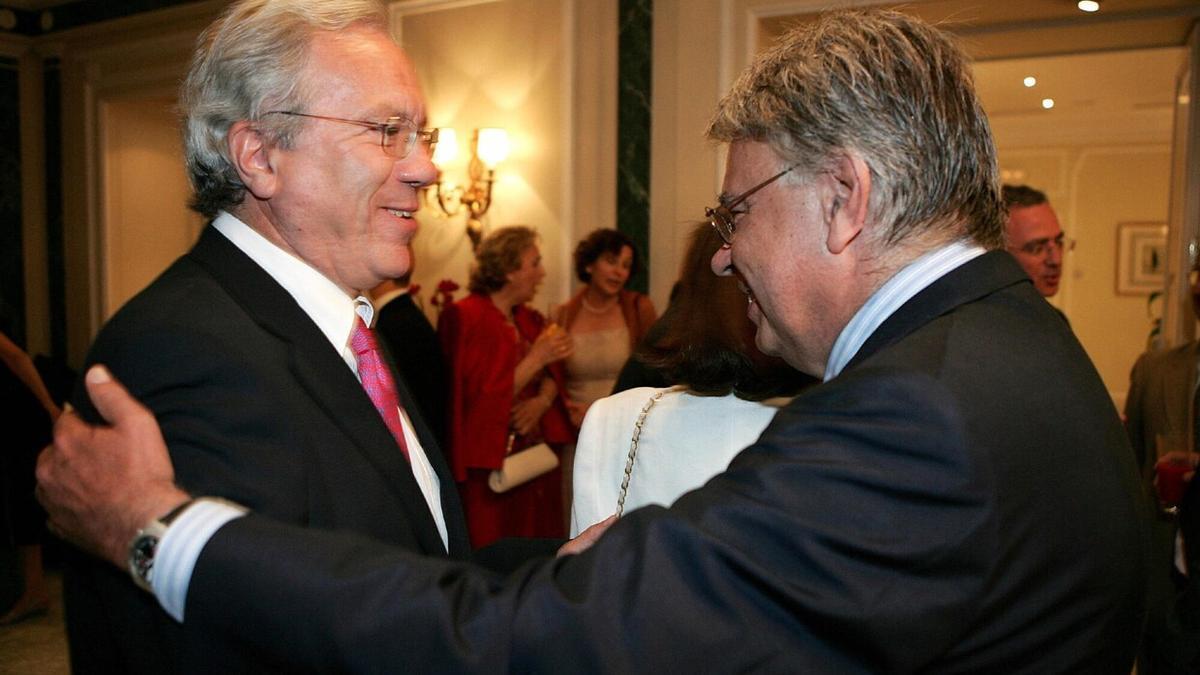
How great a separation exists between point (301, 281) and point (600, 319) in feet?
11.2

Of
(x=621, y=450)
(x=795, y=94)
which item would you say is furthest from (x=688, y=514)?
(x=621, y=450)

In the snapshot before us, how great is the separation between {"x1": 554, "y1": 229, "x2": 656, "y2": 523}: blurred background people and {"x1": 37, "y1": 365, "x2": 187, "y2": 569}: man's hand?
3520mm

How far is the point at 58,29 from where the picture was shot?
7590 millimetres

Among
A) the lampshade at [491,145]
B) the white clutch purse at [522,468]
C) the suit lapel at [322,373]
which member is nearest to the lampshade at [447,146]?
the lampshade at [491,145]

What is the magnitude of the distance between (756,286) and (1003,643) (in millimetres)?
515

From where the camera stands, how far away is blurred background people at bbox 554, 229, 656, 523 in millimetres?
4641

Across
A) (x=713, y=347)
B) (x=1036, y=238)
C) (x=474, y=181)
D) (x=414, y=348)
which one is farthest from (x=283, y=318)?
(x=474, y=181)

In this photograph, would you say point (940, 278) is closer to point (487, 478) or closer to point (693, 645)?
point (693, 645)

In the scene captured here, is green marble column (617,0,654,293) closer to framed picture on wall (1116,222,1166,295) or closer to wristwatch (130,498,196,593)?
wristwatch (130,498,196,593)

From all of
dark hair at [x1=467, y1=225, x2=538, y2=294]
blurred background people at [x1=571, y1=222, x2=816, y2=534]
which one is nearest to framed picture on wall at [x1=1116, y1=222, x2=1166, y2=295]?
dark hair at [x1=467, y1=225, x2=538, y2=294]

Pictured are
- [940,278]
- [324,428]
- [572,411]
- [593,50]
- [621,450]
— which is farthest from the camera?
[593,50]

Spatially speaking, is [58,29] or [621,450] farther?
[58,29]

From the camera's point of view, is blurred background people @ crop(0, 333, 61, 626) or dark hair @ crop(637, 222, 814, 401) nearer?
dark hair @ crop(637, 222, 814, 401)

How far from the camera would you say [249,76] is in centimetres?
138
